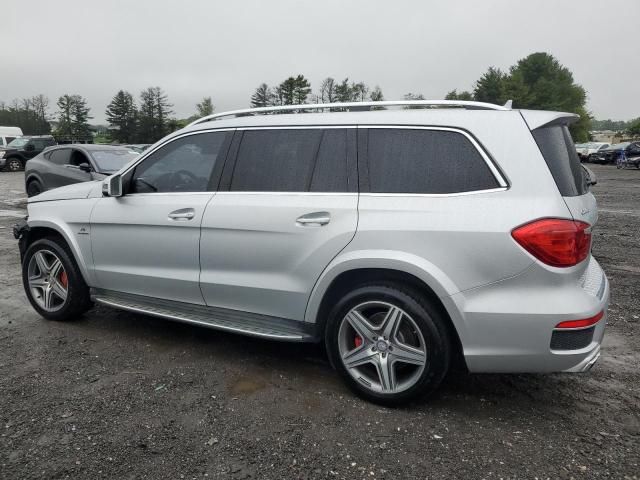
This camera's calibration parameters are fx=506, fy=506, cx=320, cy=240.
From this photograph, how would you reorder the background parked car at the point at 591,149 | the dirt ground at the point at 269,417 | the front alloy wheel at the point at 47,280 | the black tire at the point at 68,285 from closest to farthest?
the dirt ground at the point at 269,417 → the black tire at the point at 68,285 → the front alloy wheel at the point at 47,280 → the background parked car at the point at 591,149

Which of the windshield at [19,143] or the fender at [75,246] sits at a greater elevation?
the windshield at [19,143]

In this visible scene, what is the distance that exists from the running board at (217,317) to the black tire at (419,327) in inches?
10.9

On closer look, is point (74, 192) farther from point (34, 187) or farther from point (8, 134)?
point (8, 134)

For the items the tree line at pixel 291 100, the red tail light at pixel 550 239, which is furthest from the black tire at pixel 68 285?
the tree line at pixel 291 100

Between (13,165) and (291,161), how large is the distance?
29.4 metres

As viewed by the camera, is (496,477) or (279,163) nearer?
(496,477)

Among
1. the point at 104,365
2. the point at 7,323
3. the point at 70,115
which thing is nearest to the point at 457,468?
the point at 104,365

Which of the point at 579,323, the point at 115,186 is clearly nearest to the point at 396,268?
the point at 579,323

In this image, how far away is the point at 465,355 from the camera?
276 centimetres

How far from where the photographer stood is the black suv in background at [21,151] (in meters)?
27.1

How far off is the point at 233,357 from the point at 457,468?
1.89 meters

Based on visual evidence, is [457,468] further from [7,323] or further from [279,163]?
[7,323]

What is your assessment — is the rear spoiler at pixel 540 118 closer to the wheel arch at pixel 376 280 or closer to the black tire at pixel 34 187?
the wheel arch at pixel 376 280

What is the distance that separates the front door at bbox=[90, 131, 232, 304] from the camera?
3621mm
